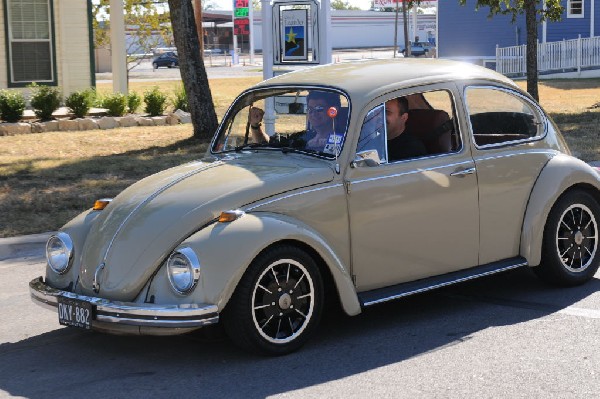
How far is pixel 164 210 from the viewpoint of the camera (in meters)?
6.05

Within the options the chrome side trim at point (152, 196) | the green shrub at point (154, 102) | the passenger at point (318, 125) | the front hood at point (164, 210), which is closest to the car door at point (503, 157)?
the passenger at point (318, 125)

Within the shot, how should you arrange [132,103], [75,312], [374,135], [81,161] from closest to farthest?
[75,312] < [374,135] < [81,161] < [132,103]

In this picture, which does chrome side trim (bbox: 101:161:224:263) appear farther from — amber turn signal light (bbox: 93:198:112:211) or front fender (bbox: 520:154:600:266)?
front fender (bbox: 520:154:600:266)

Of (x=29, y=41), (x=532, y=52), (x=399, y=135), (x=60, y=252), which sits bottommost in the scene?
(x=60, y=252)

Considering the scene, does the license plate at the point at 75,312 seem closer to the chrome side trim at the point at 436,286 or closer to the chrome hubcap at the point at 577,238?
the chrome side trim at the point at 436,286

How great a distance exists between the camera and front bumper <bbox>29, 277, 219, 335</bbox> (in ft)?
18.1

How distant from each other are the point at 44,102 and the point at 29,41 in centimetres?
264

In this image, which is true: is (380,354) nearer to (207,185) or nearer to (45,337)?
(207,185)

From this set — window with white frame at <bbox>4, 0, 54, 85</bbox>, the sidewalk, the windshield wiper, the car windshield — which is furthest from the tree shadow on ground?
window with white frame at <bbox>4, 0, 54, 85</bbox>

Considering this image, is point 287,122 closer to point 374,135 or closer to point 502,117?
point 374,135

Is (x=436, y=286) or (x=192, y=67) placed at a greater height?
(x=192, y=67)

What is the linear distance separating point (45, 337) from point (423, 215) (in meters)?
2.60

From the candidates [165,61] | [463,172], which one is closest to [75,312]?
[463,172]

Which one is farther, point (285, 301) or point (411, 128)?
point (411, 128)
